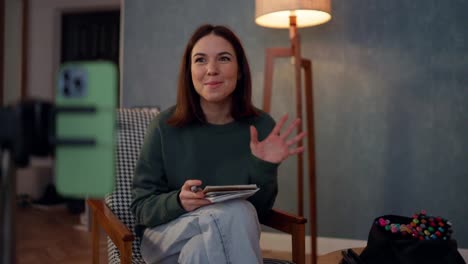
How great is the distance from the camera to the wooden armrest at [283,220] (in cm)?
123

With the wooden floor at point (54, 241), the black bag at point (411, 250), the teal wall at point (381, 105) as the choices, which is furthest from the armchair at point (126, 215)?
the teal wall at point (381, 105)

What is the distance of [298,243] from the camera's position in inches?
48.6

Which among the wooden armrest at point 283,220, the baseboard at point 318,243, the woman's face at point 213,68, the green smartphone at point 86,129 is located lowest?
the baseboard at point 318,243

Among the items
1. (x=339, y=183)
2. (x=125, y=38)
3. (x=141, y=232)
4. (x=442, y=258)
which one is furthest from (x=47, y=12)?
(x=442, y=258)

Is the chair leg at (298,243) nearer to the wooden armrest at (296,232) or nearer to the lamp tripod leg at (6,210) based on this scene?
the wooden armrest at (296,232)

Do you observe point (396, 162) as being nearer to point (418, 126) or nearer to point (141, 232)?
point (418, 126)

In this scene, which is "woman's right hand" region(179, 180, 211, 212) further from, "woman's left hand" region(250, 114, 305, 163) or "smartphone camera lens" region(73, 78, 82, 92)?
"smartphone camera lens" region(73, 78, 82, 92)

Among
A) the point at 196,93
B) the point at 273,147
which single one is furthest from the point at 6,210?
the point at 196,93

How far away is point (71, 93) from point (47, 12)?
13.9ft

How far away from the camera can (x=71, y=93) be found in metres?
0.48

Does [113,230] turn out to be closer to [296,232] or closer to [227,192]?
[227,192]

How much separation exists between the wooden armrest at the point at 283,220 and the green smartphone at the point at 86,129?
2.76 ft

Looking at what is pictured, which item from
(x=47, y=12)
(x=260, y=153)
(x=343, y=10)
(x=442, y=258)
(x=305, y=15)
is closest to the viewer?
(x=442, y=258)

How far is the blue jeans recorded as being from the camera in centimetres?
103
